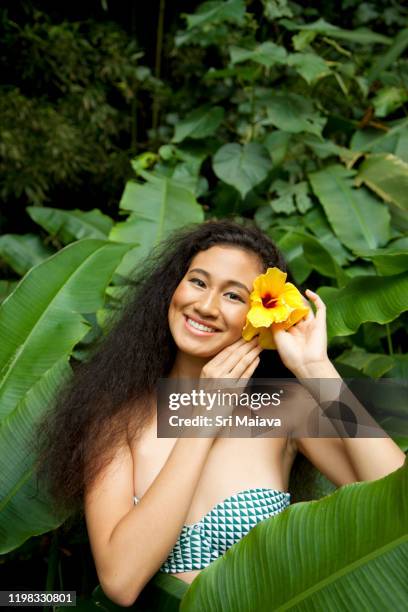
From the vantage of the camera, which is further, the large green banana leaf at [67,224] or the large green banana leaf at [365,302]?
the large green banana leaf at [67,224]

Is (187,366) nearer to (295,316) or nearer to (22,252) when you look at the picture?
(295,316)

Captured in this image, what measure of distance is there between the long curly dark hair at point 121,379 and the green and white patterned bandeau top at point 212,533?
0.15 meters

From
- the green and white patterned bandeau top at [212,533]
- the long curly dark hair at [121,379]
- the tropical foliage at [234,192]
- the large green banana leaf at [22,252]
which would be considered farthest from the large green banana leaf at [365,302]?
the large green banana leaf at [22,252]

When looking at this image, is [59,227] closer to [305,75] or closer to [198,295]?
[305,75]

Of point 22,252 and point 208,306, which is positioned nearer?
point 208,306

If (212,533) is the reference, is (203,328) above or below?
above

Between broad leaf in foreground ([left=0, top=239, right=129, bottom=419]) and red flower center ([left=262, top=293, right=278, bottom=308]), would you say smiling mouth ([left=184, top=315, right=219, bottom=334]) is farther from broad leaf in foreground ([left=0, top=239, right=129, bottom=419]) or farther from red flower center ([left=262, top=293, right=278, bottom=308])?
broad leaf in foreground ([left=0, top=239, right=129, bottom=419])

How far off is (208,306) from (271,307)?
0.12 metres

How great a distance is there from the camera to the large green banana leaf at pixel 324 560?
868mm

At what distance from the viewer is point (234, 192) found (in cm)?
295

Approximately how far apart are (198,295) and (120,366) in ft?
0.95

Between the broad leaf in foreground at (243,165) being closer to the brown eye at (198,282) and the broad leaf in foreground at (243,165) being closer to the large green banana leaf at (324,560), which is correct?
the brown eye at (198,282)

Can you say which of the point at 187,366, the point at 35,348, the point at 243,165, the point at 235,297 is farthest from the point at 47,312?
the point at 243,165

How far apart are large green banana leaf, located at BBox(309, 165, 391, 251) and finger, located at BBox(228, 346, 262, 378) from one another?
1.34m
